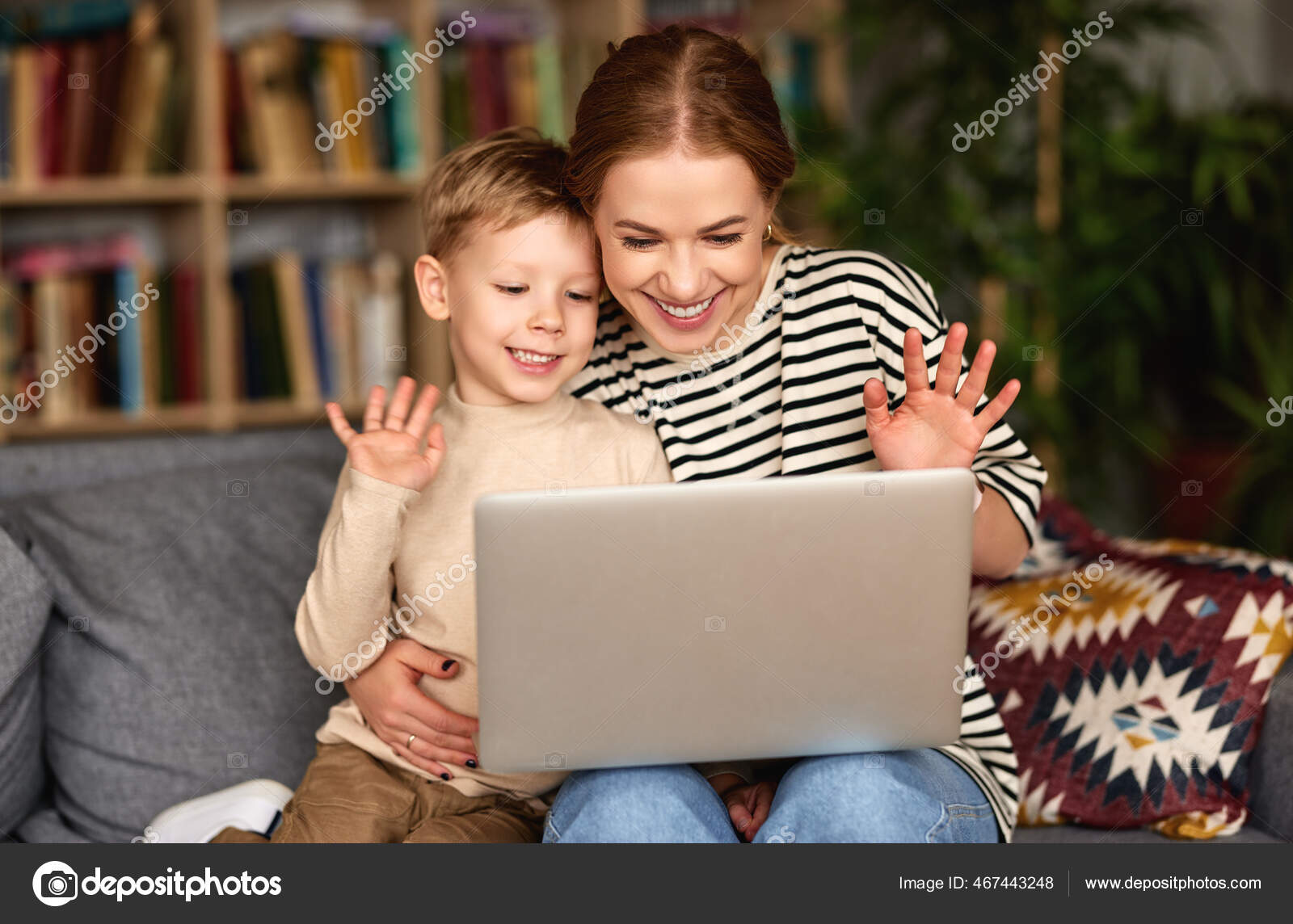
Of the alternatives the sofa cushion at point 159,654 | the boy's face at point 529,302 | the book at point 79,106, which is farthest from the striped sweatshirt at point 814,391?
the book at point 79,106

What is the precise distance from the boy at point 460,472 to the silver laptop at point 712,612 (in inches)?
10.0

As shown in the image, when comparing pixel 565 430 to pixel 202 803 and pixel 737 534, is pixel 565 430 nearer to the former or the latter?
pixel 737 534

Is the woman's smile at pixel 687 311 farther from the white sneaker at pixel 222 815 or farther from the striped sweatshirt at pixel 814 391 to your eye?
the white sneaker at pixel 222 815

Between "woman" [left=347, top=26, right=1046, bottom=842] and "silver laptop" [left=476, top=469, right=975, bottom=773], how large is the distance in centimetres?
10

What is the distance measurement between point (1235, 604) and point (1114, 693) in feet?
0.55

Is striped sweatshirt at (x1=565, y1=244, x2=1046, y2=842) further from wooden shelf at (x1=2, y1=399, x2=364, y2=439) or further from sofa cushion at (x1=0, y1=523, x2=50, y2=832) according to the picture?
wooden shelf at (x1=2, y1=399, x2=364, y2=439)

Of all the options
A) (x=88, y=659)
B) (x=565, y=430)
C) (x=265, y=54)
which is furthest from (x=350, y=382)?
(x=565, y=430)

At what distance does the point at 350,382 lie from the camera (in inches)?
105

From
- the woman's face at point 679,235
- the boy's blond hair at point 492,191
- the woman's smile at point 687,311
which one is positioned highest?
the boy's blond hair at point 492,191

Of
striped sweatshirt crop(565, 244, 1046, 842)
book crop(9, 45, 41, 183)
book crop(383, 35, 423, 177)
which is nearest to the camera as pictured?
striped sweatshirt crop(565, 244, 1046, 842)

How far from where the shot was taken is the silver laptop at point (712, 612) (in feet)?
3.01

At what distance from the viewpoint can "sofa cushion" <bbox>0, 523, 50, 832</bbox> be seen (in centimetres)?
134
